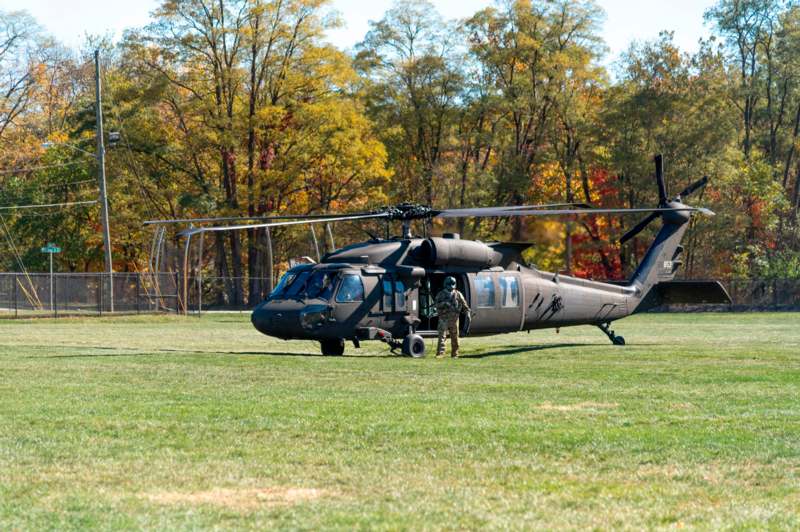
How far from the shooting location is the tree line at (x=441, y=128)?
65625mm

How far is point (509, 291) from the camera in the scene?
27.8 m

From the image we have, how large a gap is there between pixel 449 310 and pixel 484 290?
1791mm

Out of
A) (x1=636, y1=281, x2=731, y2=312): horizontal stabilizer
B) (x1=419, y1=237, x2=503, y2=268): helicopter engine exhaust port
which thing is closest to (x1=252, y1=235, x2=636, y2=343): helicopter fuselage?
(x1=419, y1=237, x2=503, y2=268): helicopter engine exhaust port

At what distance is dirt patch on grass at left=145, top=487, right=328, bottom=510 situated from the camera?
842 centimetres

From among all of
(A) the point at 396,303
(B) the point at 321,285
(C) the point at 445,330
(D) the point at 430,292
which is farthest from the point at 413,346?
(B) the point at 321,285

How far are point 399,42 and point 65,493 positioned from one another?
6460cm

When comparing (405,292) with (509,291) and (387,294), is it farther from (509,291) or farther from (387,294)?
(509,291)

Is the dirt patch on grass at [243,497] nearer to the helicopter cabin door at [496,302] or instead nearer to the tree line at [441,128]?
the helicopter cabin door at [496,302]

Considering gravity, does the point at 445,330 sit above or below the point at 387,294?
below

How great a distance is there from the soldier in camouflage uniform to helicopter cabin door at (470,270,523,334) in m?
1.10

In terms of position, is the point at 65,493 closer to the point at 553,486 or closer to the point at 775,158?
the point at 553,486

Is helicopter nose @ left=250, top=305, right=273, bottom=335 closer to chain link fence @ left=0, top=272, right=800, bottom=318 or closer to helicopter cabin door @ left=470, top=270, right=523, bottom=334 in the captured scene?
helicopter cabin door @ left=470, top=270, right=523, bottom=334

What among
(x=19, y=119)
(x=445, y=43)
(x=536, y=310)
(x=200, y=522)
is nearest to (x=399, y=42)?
(x=445, y=43)

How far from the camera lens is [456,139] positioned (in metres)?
70.8
